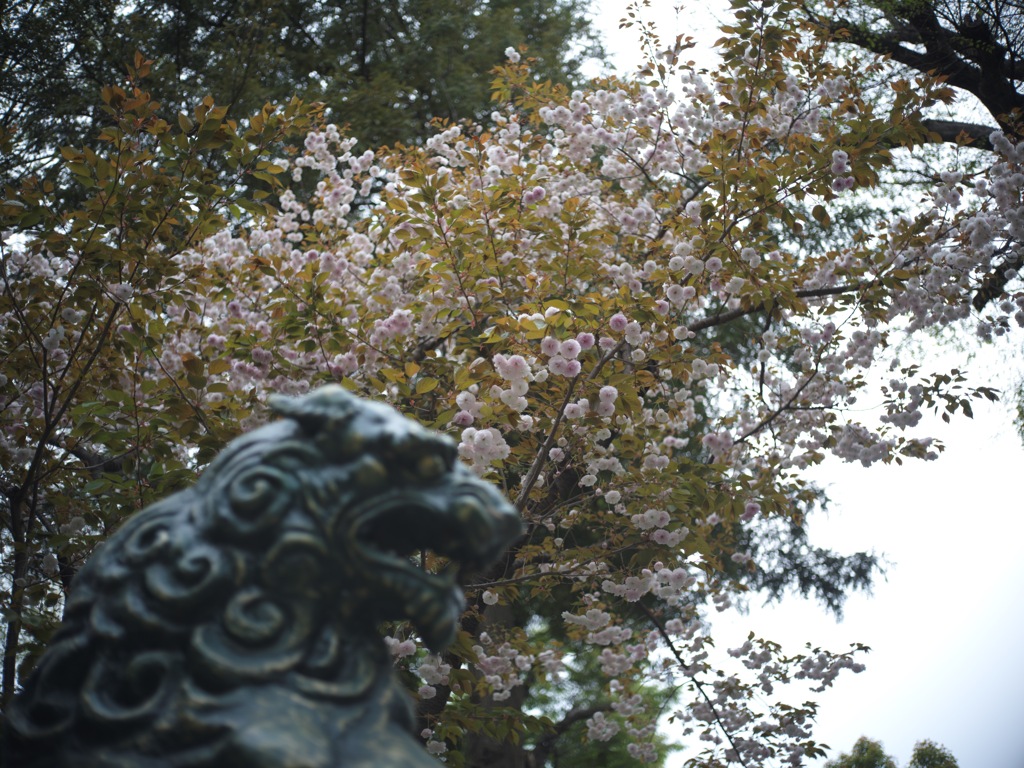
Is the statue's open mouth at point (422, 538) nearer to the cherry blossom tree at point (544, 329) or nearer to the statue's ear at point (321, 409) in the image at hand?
the statue's ear at point (321, 409)

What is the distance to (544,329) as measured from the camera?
154 inches

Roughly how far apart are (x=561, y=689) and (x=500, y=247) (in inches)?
252

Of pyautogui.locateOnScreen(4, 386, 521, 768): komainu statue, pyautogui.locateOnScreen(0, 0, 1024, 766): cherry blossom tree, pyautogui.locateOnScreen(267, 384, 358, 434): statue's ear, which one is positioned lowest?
pyautogui.locateOnScreen(4, 386, 521, 768): komainu statue

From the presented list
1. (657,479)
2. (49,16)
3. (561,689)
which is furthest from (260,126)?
(561,689)

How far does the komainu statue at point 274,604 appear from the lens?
4.08 feet

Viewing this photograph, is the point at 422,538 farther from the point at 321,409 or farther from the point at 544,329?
the point at 544,329

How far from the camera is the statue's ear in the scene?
1.38m

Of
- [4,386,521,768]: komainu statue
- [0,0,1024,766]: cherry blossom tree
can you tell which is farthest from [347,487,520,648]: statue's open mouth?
[0,0,1024,766]: cherry blossom tree

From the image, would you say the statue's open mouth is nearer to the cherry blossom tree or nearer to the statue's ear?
the statue's ear

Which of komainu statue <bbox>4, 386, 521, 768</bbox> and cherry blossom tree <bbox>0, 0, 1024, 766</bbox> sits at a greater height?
cherry blossom tree <bbox>0, 0, 1024, 766</bbox>

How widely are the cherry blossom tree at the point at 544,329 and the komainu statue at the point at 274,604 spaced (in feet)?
8.17

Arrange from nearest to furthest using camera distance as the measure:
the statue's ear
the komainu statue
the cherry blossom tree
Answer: the komainu statue < the statue's ear < the cherry blossom tree

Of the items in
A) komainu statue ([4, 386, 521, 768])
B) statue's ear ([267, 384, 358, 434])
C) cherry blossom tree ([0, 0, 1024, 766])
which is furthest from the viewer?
cherry blossom tree ([0, 0, 1024, 766])

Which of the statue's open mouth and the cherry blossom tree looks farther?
the cherry blossom tree
